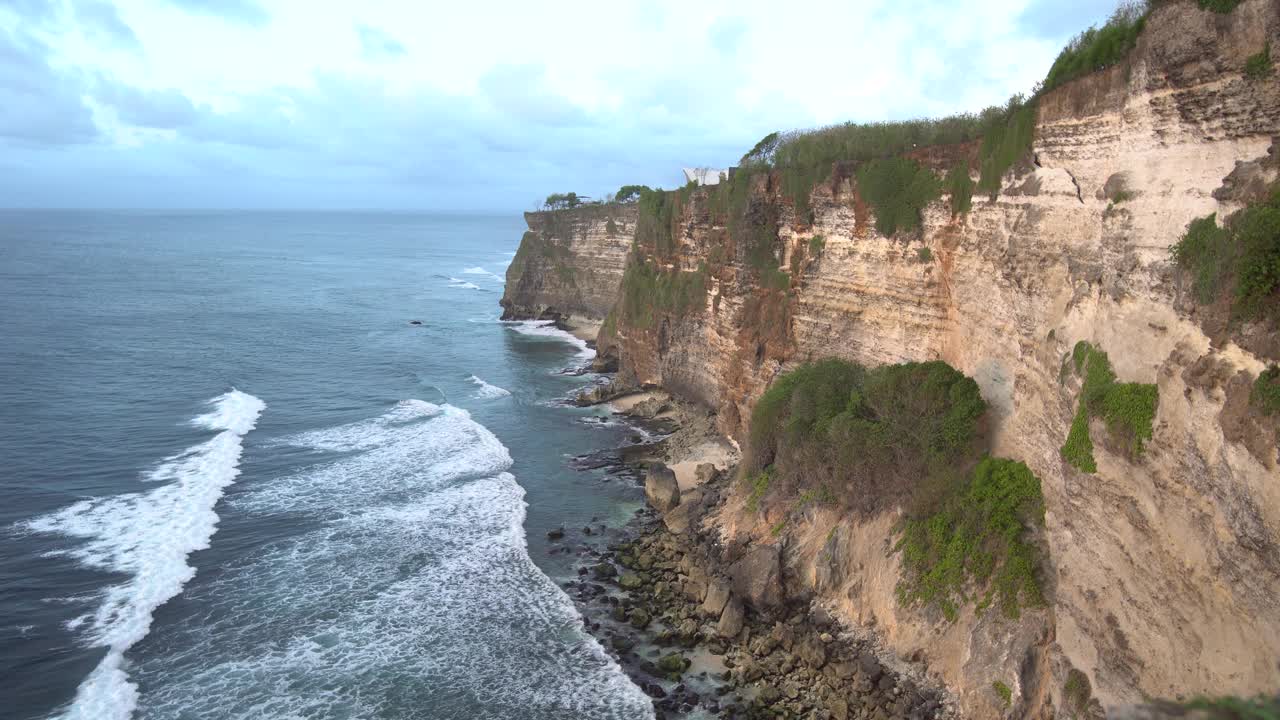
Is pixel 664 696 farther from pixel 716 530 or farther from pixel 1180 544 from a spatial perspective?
pixel 1180 544

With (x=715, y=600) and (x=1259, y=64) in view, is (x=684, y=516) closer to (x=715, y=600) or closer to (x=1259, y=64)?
(x=715, y=600)

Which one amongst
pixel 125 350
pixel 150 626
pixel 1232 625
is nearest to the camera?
pixel 1232 625

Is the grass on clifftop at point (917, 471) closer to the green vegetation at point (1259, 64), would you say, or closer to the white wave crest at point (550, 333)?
the green vegetation at point (1259, 64)

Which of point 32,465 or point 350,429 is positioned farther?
point 350,429

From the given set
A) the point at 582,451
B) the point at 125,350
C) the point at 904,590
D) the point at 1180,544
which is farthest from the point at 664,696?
the point at 125,350

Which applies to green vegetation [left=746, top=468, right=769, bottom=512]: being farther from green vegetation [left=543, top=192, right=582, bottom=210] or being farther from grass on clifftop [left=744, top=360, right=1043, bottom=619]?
green vegetation [left=543, top=192, right=582, bottom=210]

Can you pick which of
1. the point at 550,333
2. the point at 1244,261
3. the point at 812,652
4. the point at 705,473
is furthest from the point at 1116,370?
the point at 550,333

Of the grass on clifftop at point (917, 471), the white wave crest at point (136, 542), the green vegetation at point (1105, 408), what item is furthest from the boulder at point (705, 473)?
the white wave crest at point (136, 542)
